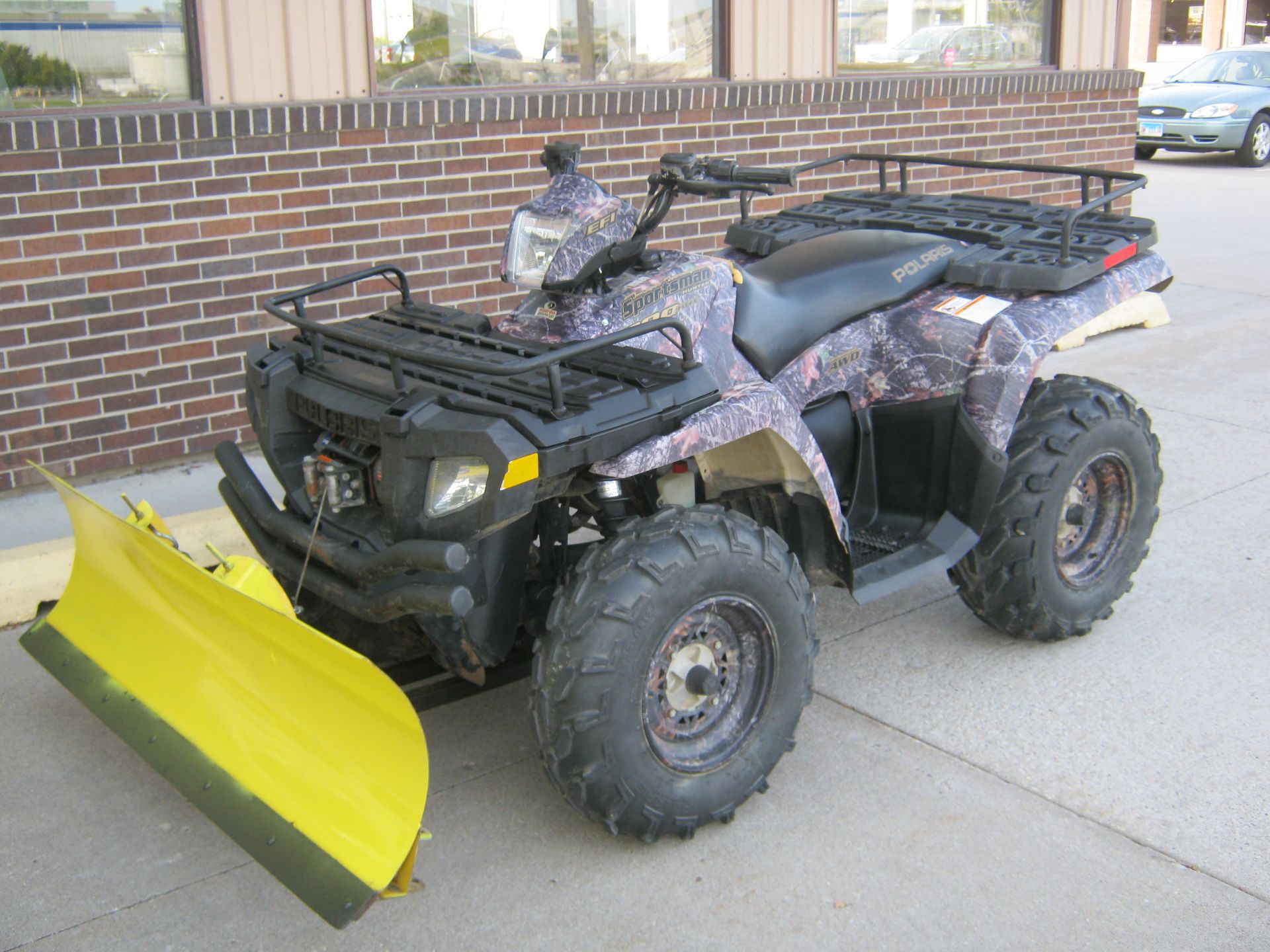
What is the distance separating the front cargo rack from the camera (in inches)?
166

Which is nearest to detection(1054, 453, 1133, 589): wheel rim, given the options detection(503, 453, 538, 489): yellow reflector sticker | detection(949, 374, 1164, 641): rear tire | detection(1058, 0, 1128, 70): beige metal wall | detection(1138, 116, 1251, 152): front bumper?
detection(949, 374, 1164, 641): rear tire

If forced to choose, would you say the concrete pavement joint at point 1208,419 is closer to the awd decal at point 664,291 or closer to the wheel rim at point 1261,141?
the awd decal at point 664,291

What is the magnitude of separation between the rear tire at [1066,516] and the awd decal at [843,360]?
0.58 metres

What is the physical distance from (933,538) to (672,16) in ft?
13.6

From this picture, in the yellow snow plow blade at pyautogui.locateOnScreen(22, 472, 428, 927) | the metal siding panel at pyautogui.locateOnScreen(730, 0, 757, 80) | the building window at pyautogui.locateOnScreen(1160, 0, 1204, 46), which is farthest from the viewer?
the building window at pyautogui.locateOnScreen(1160, 0, 1204, 46)

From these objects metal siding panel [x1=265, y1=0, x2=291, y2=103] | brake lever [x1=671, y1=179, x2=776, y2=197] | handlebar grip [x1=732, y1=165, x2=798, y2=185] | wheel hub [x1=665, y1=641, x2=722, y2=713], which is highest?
metal siding panel [x1=265, y1=0, x2=291, y2=103]

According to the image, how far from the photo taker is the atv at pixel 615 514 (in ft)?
10.2

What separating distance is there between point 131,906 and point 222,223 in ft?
11.1

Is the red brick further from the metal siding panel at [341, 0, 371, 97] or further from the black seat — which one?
the black seat

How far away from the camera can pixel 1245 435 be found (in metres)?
6.68

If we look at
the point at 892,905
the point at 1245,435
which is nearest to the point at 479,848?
the point at 892,905

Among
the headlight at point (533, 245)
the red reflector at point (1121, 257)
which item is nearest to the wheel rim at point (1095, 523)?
the red reflector at point (1121, 257)

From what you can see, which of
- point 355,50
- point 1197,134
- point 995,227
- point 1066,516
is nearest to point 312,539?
point 1066,516

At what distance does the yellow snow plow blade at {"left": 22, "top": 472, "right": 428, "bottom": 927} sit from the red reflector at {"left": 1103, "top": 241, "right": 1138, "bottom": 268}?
9.07 ft
